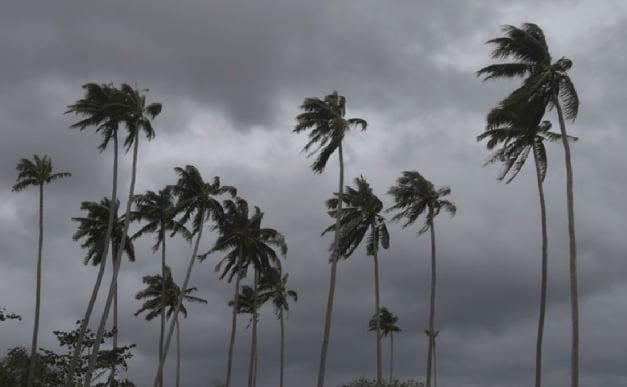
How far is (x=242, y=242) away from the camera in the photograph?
5025 centimetres

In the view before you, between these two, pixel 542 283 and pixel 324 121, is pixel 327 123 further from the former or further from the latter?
pixel 542 283

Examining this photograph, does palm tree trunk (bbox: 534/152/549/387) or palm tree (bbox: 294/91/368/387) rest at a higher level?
palm tree (bbox: 294/91/368/387)

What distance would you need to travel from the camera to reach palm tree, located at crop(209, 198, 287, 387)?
49.8 metres

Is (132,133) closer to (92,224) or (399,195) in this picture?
(92,224)

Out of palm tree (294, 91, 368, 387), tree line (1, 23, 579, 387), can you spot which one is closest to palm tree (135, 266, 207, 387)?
tree line (1, 23, 579, 387)

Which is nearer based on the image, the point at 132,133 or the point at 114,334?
the point at 132,133

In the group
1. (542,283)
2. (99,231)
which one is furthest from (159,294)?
(542,283)

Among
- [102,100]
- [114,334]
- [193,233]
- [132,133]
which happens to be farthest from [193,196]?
[114,334]

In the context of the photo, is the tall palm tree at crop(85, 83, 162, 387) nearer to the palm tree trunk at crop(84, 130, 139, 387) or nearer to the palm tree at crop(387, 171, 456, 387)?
the palm tree trunk at crop(84, 130, 139, 387)

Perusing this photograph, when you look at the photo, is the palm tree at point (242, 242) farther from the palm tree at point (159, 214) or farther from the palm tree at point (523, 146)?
the palm tree at point (523, 146)

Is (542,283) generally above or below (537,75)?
below

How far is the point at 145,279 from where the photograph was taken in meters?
60.4

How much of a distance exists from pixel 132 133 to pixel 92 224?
11047 mm

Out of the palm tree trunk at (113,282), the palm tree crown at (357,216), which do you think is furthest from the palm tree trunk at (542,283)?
the palm tree trunk at (113,282)
